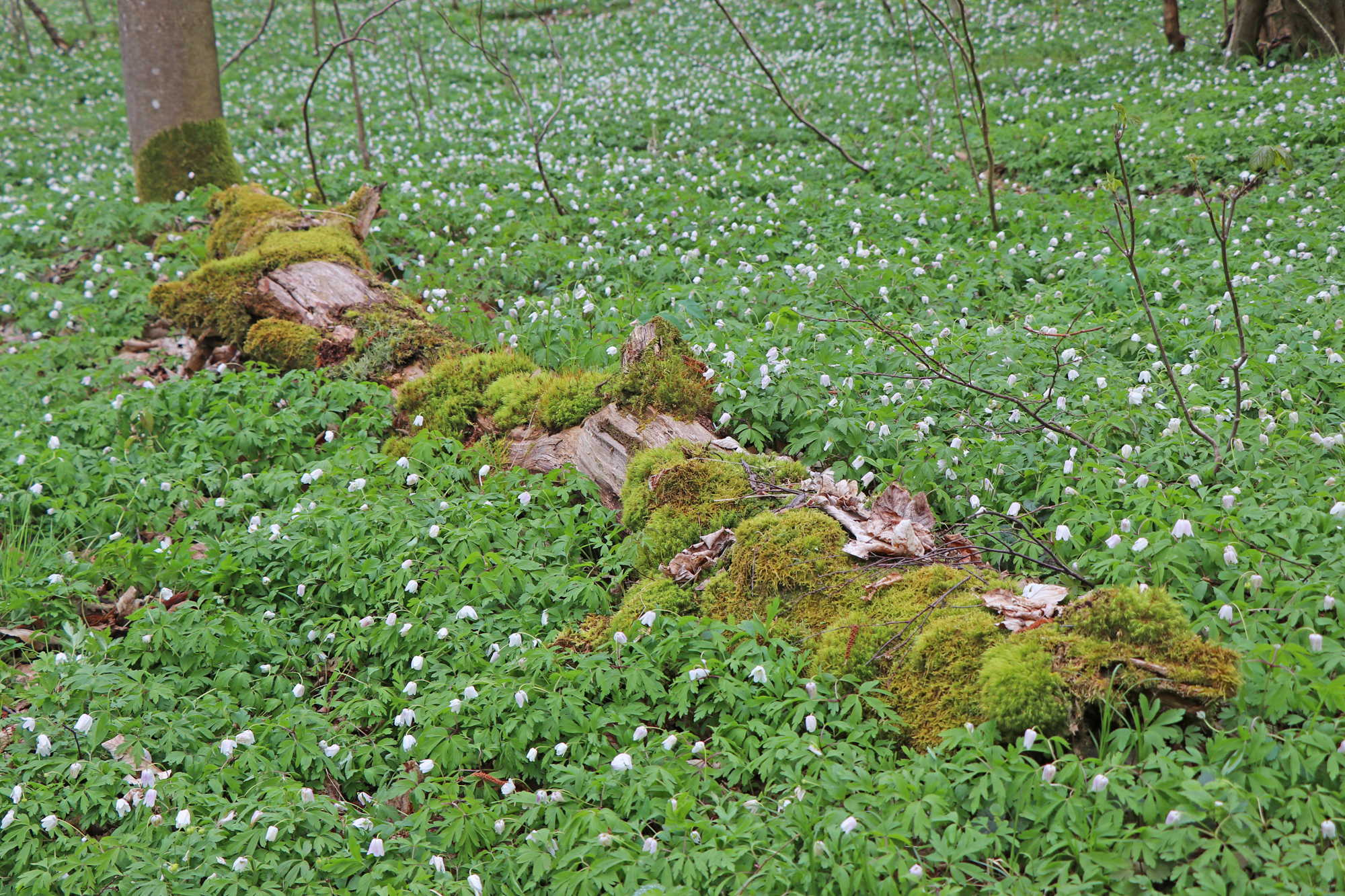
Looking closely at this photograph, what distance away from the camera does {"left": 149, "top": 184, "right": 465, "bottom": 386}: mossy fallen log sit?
6.29 metres

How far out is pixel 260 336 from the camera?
21.2 ft

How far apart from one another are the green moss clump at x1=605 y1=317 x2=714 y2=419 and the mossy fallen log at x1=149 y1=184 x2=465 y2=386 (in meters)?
1.87

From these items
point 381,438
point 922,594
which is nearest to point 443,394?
point 381,438

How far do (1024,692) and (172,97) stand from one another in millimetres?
10414

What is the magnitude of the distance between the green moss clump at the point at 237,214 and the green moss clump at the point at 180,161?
936 millimetres

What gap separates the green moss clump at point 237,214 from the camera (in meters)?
7.97

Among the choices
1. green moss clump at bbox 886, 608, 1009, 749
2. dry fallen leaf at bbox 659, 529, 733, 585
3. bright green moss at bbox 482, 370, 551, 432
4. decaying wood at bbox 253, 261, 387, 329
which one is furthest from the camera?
decaying wood at bbox 253, 261, 387, 329

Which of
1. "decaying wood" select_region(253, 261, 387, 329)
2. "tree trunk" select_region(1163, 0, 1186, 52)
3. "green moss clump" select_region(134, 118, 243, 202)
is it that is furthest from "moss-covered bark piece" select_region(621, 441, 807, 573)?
"tree trunk" select_region(1163, 0, 1186, 52)

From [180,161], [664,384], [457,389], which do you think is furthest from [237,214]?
[664,384]

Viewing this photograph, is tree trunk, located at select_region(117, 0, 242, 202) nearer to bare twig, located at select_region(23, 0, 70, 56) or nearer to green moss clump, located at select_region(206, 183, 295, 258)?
green moss clump, located at select_region(206, 183, 295, 258)

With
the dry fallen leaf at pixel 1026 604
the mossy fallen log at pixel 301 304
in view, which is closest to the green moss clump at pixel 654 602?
the dry fallen leaf at pixel 1026 604

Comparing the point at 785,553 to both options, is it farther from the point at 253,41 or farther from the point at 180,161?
the point at 253,41

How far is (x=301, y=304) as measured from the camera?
674 centimetres

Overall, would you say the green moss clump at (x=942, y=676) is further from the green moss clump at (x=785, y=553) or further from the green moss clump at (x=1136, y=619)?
the green moss clump at (x=785, y=553)
